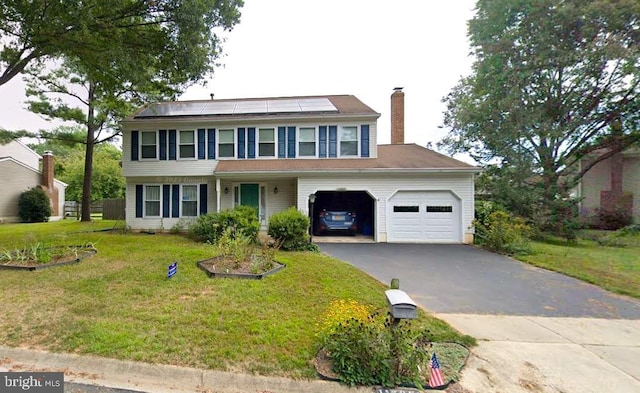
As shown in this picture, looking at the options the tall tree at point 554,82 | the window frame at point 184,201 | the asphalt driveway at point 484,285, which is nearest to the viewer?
the asphalt driveway at point 484,285

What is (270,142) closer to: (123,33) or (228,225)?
(228,225)

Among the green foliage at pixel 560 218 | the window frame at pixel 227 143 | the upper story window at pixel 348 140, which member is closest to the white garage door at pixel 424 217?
the upper story window at pixel 348 140

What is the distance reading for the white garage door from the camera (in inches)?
430

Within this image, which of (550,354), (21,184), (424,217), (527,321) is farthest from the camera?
(21,184)

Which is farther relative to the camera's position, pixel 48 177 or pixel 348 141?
pixel 48 177

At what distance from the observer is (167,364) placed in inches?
110

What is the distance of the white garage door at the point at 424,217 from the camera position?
35.9 feet

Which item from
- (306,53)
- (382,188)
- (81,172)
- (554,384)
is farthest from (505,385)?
(81,172)

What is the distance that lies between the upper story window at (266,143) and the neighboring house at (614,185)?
18703mm

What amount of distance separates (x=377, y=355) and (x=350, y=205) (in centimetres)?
1025

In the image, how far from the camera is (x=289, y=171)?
10891 millimetres

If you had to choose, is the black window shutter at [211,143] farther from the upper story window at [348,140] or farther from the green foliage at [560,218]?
the green foliage at [560,218]

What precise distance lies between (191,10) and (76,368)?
8021 mm

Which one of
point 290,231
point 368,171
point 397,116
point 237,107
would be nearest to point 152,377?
point 290,231
